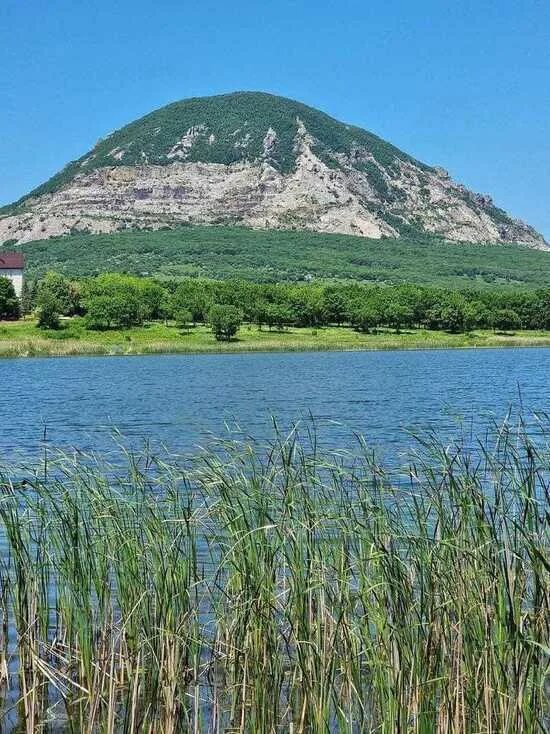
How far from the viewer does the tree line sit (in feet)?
331

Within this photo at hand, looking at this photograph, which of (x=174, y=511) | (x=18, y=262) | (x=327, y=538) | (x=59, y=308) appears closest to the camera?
(x=327, y=538)

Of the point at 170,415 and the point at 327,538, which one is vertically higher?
the point at 327,538

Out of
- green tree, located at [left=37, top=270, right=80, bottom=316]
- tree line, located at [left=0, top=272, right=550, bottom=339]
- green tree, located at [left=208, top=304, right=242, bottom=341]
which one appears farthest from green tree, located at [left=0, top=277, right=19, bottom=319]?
green tree, located at [left=208, top=304, right=242, bottom=341]

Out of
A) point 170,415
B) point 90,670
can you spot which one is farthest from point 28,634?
point 170,415

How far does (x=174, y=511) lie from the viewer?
345 inches

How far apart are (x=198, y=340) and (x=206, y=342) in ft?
5.06

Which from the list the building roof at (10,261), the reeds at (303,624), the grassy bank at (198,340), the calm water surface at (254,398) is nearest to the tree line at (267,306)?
the grassy bank at (198,340)

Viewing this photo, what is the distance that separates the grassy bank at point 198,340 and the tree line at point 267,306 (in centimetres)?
208

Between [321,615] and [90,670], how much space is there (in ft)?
5.83

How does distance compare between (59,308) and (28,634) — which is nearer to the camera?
(28,634)

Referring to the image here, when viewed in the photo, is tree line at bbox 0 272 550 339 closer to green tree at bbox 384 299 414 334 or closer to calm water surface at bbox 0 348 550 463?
green tree at bbox 384 299 414 334

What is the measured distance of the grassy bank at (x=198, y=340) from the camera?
86938 mm

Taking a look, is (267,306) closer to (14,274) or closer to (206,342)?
(206,342)

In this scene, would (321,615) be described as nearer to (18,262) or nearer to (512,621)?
(512,621)
